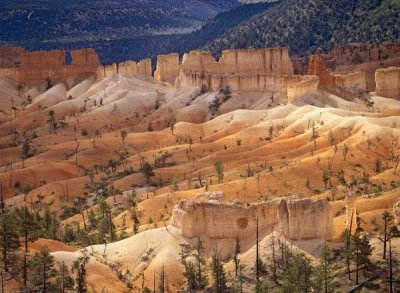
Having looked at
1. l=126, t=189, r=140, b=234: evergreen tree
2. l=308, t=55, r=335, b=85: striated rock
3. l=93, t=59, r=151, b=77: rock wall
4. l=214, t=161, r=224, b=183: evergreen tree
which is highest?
l=308, t=55, r=335, b=85: striated rock

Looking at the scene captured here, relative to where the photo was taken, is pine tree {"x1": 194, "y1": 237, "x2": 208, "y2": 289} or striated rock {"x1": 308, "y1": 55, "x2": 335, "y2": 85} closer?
pine tree {"x1": 194, "y1": 237, "x2": 208, "y2": 289}

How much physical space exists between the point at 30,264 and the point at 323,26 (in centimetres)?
12686

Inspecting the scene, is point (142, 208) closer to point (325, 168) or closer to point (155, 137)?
point (325, 168)

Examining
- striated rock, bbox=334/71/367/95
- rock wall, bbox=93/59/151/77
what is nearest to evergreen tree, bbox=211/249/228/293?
striated rock, bbox=334/71/367/95

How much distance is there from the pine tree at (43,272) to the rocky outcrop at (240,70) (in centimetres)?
7716

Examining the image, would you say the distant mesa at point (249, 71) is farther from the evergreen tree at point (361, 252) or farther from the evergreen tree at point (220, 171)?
the evergreen tree at point (361, 252)

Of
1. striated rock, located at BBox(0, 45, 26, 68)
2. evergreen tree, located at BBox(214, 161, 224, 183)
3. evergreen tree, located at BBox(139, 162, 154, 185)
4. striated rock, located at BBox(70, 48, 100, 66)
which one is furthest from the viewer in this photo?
striated rock, located at BBox(0, 45, 26, 68)

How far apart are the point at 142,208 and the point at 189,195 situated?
4.23m

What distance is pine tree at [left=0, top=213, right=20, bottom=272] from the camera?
5347 centimetres

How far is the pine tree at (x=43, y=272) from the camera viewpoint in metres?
51.2

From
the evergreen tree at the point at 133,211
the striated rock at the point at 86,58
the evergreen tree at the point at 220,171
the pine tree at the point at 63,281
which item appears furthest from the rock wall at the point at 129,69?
the pine tree at the point at 63,281

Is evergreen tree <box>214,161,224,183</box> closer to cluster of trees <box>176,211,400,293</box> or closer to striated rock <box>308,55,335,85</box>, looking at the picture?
cluster of trees <box>176,211,400,293</box>

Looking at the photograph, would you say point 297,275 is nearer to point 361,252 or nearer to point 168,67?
point 361,252

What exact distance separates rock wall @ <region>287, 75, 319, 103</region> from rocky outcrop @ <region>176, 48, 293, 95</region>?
884 centimetres
